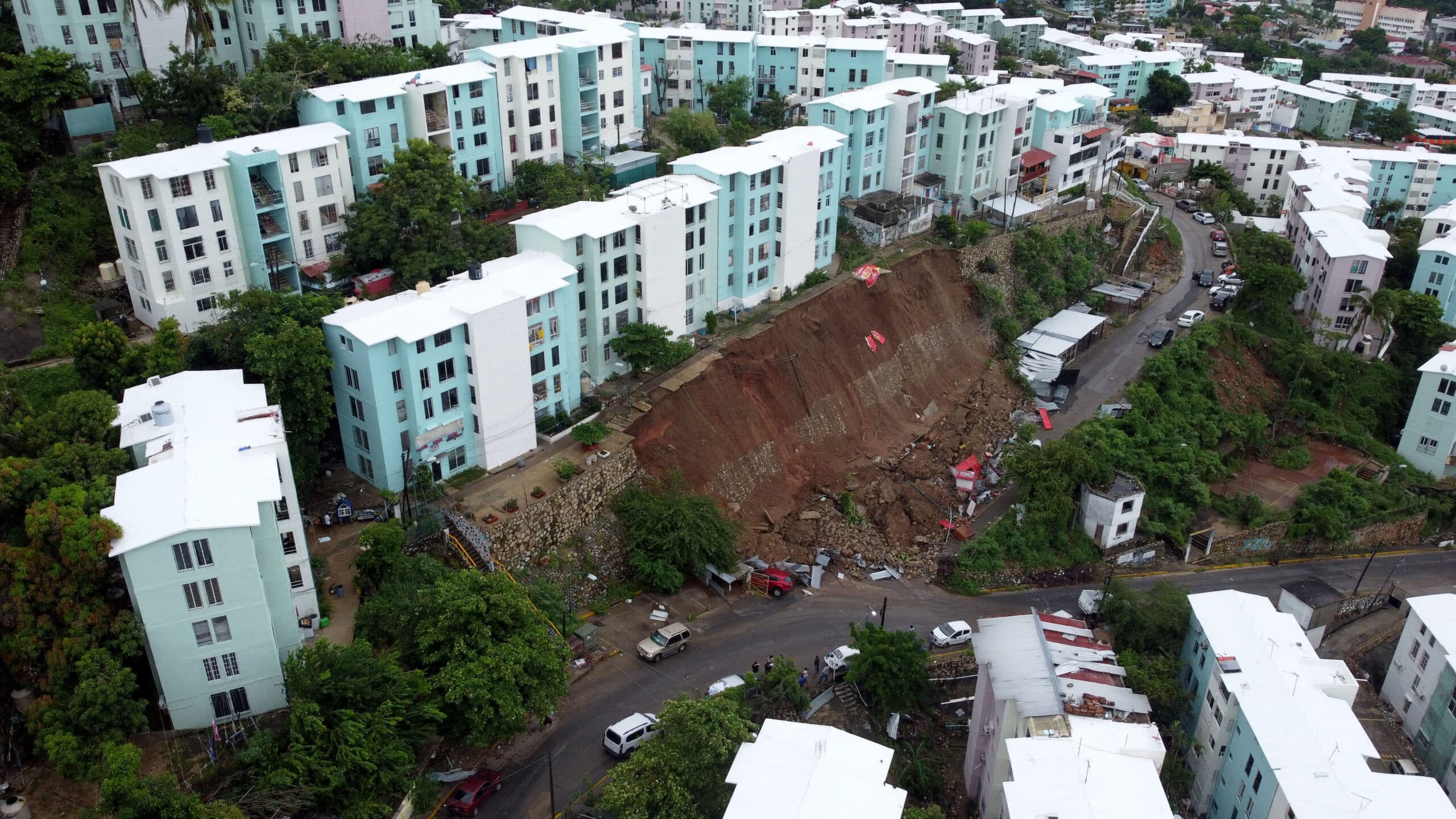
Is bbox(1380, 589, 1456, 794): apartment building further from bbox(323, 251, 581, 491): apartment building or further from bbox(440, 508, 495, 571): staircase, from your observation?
bbox(323, 251, 581, 491): apartment building

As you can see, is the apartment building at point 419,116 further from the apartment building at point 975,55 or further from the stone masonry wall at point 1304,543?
the apartment building at point 975,55

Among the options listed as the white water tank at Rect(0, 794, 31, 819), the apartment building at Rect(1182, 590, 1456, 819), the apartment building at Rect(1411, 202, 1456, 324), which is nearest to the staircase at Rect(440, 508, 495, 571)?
the white water tank at Rect(0, 794, 31, 819)

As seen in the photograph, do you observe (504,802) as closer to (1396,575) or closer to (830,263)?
(830,263)

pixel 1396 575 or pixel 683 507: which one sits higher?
pixel 683 507

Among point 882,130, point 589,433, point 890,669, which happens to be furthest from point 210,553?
point 882,130

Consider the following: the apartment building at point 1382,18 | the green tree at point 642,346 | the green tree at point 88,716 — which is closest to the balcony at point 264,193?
the green tree at point 642,346

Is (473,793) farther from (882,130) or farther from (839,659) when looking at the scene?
(882,130)

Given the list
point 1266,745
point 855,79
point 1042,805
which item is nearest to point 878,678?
point 1042,805
